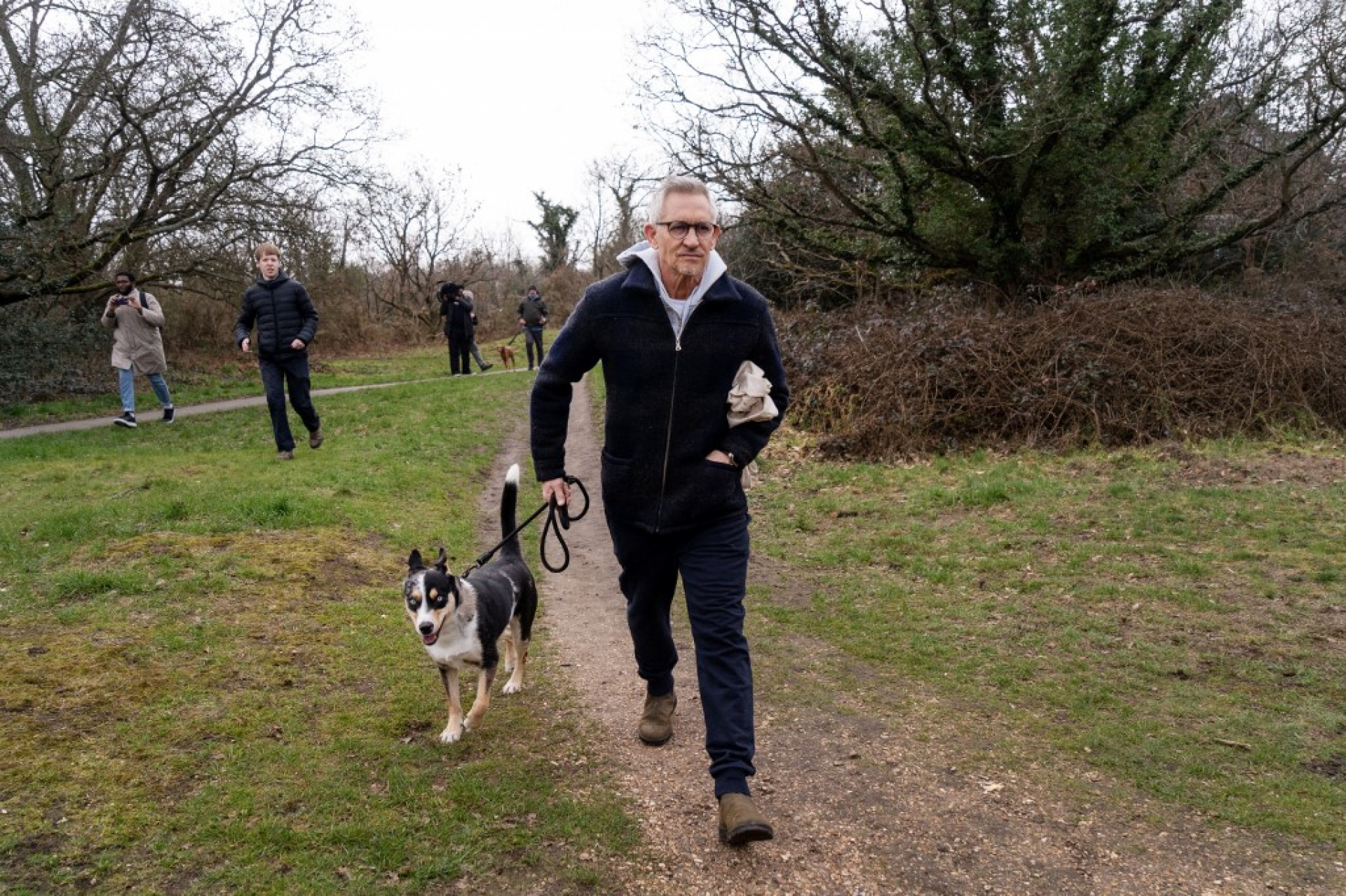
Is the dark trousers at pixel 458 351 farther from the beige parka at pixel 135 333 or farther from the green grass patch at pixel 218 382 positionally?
the beige parka at pixel 135 333

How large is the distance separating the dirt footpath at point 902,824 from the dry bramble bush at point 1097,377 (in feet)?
22.2

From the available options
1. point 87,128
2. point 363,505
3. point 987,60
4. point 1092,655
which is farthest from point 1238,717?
point 87,128

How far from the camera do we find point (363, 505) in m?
8.31

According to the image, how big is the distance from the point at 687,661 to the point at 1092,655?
Result: 253cm

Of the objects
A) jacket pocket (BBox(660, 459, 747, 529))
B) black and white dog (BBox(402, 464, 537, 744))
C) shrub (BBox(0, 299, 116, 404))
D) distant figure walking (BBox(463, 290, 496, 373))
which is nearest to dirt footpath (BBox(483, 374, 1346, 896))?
black and white dog (BBox(402, 464, 537, 744))

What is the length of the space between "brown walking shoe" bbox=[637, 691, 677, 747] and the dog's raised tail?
4.13 ft

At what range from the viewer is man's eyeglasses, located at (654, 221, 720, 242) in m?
3.46

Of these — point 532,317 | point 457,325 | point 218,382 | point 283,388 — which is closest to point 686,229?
point 283,388

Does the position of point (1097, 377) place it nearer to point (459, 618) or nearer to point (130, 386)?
point (459, 618)

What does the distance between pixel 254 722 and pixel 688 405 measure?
2.67m

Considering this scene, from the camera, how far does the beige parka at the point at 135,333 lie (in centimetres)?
1278

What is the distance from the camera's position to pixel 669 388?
3568 mm

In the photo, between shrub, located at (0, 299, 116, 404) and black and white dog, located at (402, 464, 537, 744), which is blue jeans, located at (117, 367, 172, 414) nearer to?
shrub, located at (0, 299, 116, 404)

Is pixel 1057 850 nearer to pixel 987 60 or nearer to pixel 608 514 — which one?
pixel 608 514
